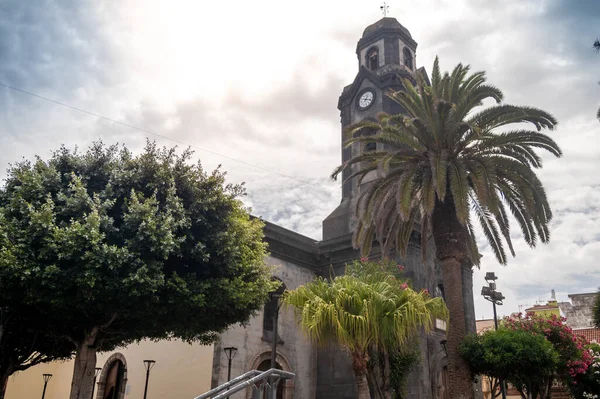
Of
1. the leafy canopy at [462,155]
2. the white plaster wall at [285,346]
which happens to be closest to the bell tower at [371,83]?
the white plaster wall at [285,346]

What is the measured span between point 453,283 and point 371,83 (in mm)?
13101

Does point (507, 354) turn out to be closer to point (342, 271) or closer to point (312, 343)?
point (312, 343)

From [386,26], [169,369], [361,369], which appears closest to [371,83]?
[386,26]

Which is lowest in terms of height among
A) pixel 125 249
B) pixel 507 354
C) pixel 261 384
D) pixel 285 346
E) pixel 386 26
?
pixel 261 384

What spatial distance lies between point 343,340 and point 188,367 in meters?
8.90

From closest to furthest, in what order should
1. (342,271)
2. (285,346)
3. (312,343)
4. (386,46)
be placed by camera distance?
1. (312,343)
2. (285,346)
3. (342,271)
4. (386,46)

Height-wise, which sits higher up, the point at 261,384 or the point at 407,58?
the point at 407,58

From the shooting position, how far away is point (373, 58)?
26.7 m

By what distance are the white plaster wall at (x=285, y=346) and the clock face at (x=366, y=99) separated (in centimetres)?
861

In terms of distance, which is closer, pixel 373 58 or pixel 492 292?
pixel 492 292

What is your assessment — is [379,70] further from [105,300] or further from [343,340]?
[105,300]

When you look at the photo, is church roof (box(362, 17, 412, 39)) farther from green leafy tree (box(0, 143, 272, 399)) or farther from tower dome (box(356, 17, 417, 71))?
green leafy tree (box(0, 143, 272, 399))

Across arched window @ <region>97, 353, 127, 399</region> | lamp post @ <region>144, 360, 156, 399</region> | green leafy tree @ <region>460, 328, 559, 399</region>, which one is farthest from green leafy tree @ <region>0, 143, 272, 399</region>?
arched window @ <region>97, 353, 127, 399</region>

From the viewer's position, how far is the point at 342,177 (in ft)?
81.7
